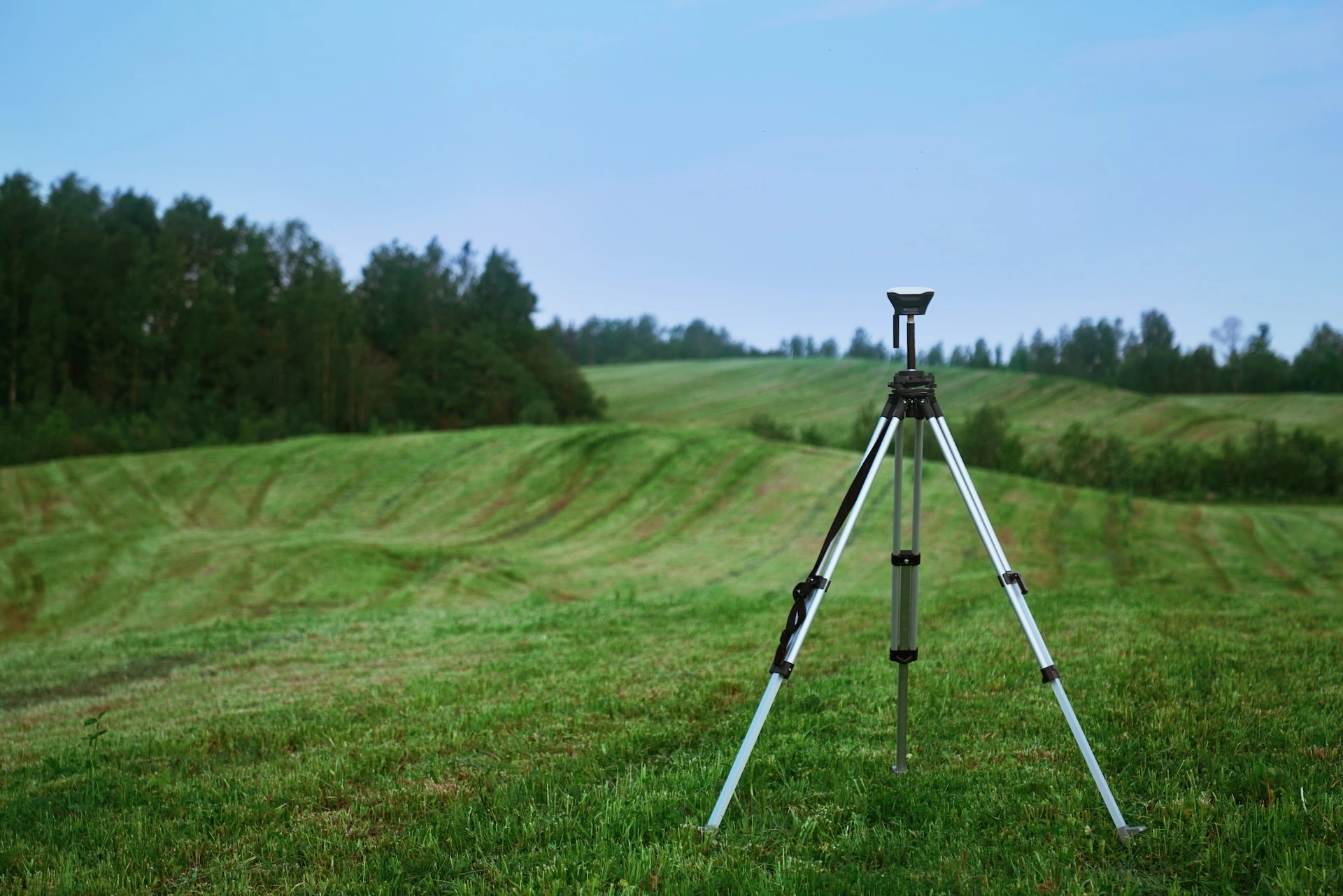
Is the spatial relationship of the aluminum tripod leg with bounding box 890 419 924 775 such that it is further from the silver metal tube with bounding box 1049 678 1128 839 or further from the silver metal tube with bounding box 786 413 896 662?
the silver metal tube with bounding box 1049 678 1128 839

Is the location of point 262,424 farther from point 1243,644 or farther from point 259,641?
point 1243,644

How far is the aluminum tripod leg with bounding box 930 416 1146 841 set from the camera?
4.51m

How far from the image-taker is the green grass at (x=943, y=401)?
4797 cm

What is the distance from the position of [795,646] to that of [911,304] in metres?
1.99

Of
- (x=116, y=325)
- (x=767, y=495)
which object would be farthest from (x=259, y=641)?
(x=116, y=325)

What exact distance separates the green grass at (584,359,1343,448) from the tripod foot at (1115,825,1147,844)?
143 ft

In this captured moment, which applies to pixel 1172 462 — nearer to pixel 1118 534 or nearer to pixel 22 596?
pixel 1118 534

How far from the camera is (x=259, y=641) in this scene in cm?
1438

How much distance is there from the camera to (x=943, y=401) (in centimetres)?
6159

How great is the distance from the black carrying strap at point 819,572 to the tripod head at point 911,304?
14.3 inches

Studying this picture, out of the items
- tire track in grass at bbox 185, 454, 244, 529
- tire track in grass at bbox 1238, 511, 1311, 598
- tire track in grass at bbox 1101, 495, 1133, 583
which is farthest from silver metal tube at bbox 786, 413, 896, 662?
tire track in grass at bbox 185, 454, 244, 529

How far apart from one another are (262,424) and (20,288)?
19185mm

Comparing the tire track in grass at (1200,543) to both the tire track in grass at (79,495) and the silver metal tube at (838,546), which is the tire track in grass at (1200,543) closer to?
the silver metal tube at (838,546)

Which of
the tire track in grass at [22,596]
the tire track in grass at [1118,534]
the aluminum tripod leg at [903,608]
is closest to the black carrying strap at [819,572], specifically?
the aluminum tripod leg at [903,608]
